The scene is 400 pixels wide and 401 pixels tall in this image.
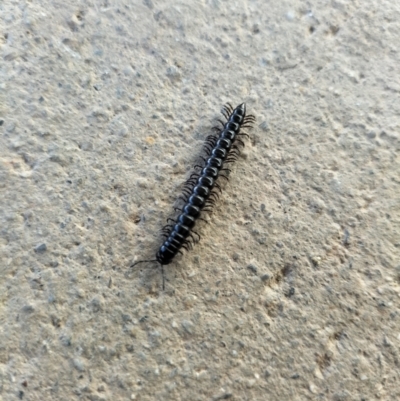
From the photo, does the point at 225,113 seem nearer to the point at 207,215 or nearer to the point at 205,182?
the point at 205,182

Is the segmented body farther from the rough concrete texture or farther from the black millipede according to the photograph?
the rough concrete texture

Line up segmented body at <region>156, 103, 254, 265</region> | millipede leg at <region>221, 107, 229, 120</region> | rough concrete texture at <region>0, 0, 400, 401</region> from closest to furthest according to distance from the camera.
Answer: rough concrete texture at <region>0, 0, 400, 401</region>
segmented body at <region>156, 103, 254, 265</region>
millipede leg at <region>221, 107, 229, 120</region>

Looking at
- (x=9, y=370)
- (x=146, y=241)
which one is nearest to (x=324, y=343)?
(x=146, y=241)

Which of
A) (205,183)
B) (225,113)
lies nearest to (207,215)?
(205,183)

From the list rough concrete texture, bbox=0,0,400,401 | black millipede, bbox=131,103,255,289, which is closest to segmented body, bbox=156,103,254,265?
black millipede, bbox=131,103,255,289

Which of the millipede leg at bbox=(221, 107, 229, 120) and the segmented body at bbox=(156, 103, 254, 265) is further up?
the millipede leg at bbox=(221, 107, 229, 120)

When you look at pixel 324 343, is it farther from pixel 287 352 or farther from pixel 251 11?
pixel 251 11

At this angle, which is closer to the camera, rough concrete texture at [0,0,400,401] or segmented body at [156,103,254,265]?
rough concrete texture at [0,0,400,401]
